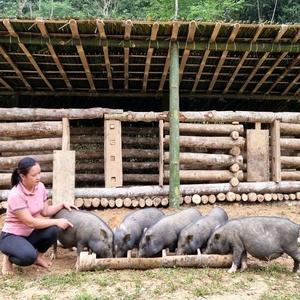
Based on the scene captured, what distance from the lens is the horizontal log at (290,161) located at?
35.1ft

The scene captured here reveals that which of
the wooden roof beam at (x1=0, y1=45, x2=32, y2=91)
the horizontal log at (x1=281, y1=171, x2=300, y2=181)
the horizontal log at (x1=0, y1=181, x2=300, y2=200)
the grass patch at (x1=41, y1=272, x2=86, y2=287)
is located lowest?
the grass patch at (x1=41, y1=272, x2=86, y2=287)

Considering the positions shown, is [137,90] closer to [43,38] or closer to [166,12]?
[43,38]

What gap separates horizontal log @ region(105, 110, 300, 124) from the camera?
9812mm

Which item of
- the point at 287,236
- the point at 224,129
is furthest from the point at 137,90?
the point at 287,236

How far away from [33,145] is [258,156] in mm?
5071

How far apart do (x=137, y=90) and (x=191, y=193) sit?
12.9 ft

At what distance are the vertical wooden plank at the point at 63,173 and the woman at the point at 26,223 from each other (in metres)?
3.30

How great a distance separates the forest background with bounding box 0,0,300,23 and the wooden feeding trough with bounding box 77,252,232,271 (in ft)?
40.0

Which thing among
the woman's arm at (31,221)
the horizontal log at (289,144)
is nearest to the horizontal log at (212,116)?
the horizontal log at (289,144)

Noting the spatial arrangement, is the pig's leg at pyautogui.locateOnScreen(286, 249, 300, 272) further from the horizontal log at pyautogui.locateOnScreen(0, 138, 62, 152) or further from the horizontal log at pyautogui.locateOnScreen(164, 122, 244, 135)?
the horizontal log at pyautogui.locateOnScreen(0, 138, 62, 152)

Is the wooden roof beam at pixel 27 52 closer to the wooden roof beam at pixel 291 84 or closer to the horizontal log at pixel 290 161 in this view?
the horizontal log at pixel 290 161

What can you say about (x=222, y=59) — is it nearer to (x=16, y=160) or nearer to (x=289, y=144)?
(x=289, y=144)

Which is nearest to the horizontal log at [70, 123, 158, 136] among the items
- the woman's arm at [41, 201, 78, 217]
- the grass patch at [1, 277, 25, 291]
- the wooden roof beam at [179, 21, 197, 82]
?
the wooden roof beam at [179, 21, 197, 82]

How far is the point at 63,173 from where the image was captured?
930 cm
